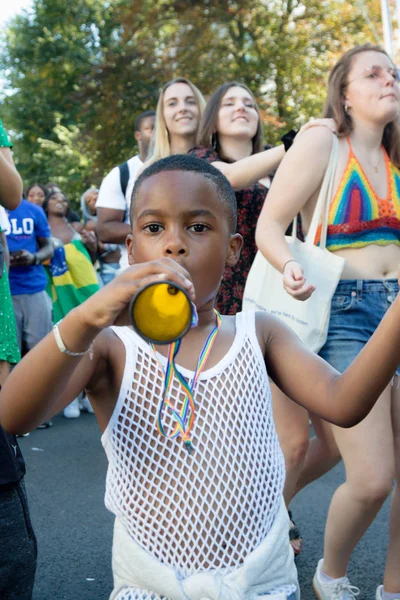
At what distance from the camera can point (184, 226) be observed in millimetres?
2053

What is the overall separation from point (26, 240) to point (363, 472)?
16.8 feet

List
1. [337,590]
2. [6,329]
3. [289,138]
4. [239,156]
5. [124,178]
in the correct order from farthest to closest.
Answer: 1. [124,178]
2. [239,156]
3. [289,138]
4. [6,329]
5. [337,590]

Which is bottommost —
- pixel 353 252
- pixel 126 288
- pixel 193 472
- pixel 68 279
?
pixel 68 279

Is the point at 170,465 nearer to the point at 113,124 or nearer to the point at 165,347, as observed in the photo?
the point at 165,347

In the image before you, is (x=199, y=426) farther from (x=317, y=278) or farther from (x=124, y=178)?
(x=124, y=178)

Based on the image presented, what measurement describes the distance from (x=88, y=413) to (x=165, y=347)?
6.63 m

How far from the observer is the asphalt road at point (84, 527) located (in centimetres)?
395

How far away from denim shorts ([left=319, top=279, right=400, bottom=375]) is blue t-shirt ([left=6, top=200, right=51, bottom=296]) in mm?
4573

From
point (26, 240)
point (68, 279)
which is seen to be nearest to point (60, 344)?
point (26, 240)

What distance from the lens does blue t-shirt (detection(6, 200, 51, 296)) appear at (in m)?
7.56

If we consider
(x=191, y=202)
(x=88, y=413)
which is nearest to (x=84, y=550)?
(x=191, y=202)

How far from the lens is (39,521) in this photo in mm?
4816

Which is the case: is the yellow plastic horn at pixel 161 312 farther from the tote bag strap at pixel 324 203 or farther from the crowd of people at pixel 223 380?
the tote bag strap at pixel 324 203

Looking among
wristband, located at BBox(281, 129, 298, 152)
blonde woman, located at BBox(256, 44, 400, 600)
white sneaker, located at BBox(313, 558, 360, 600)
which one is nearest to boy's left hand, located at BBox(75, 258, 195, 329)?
blonde woman, located at BBox(256, 44, 400, 600)
